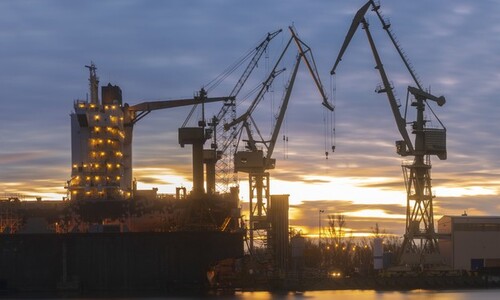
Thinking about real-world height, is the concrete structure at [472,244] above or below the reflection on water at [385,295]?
above

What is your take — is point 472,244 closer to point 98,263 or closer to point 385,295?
point 385,295

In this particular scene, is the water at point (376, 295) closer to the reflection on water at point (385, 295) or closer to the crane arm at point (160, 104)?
the reflection on water at point (385, 295)

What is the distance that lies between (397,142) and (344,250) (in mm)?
86649

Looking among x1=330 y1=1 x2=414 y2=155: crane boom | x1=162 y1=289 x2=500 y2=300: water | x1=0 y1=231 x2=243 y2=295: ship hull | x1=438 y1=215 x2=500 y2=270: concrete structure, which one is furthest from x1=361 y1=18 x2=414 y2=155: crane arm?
x1=0 y1=231 x2=243 y2=295: ship hull

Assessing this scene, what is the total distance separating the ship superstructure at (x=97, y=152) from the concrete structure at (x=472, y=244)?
1421 inches

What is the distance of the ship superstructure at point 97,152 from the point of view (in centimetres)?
10688

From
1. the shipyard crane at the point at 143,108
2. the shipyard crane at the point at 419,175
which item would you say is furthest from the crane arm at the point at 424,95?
the shipyard crane at the point at 143,108

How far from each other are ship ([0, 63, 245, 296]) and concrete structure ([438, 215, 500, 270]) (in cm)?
2325

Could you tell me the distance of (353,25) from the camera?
104875 mm

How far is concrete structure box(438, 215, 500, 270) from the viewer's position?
103 metres

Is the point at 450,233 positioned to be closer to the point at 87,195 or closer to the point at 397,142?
the point at 397,142

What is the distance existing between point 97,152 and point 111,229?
53.3ft

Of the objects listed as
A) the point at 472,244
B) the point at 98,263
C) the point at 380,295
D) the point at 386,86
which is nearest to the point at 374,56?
the point at 386,86

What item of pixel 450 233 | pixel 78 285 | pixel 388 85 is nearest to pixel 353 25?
pixel 388 85
